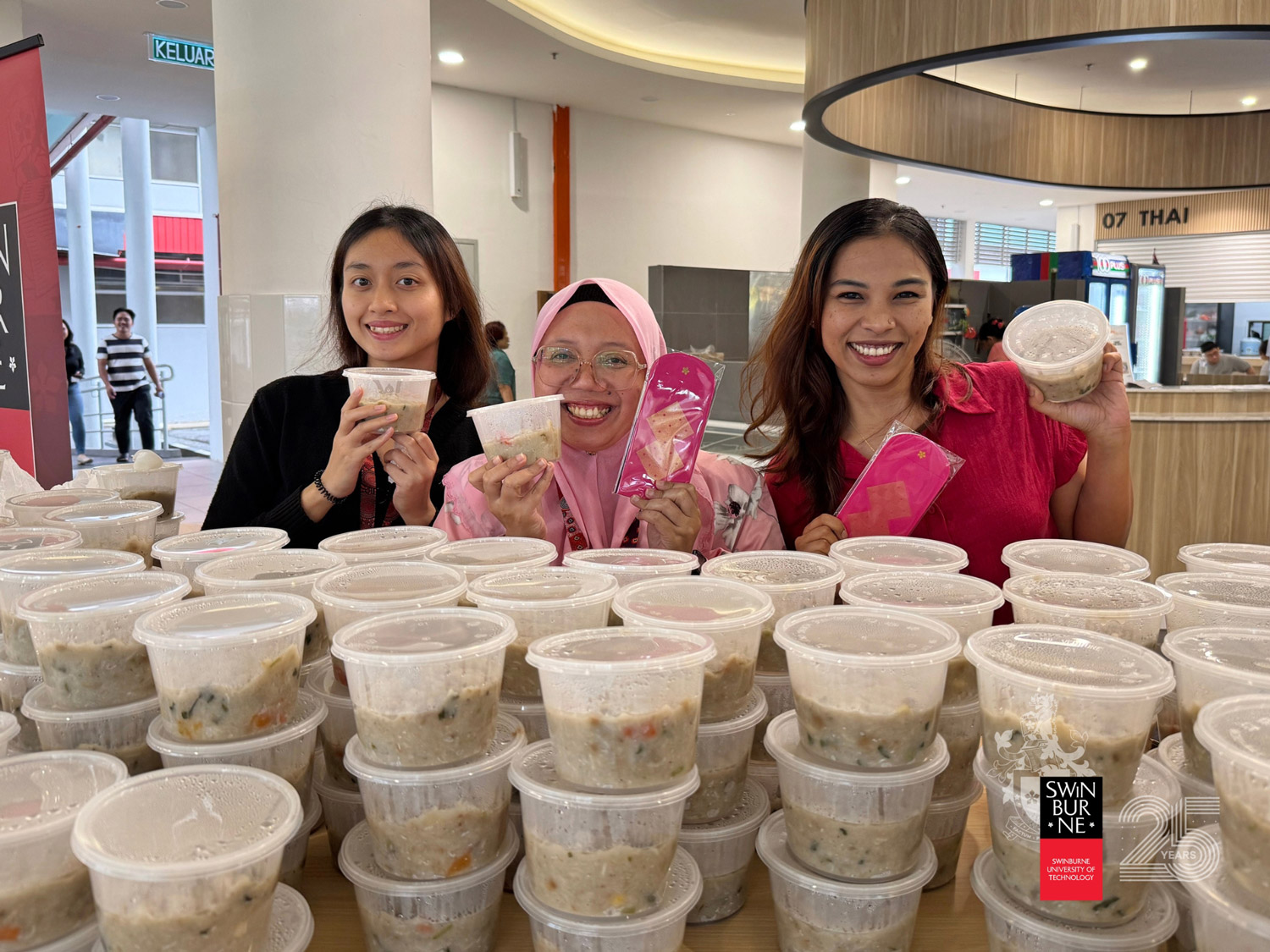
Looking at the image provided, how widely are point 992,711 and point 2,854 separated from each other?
42.7 inches

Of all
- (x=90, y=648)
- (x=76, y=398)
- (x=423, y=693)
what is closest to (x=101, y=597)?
(x=90, y=648)

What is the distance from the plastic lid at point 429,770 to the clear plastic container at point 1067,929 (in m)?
0.60

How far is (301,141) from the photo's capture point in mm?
3738

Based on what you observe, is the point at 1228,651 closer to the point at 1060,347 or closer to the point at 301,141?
the point at 1060,347

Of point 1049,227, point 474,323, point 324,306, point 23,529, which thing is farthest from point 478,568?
point 1049,227

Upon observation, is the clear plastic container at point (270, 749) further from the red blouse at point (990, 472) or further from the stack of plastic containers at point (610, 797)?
the red blouse at point (990, 472)

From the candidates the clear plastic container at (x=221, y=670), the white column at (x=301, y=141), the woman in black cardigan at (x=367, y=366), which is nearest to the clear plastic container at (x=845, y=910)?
the clear plastic container at (x=221, y=670)

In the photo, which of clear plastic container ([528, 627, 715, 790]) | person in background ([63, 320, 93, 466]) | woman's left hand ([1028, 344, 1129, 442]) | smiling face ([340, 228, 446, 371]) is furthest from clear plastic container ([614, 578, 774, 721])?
person in background ([63, 320, 93, 466])

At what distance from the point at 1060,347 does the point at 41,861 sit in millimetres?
1940

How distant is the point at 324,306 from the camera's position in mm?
3881

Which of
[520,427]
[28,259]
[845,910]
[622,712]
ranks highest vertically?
[28,259]

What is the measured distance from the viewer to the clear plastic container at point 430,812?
1.11 m

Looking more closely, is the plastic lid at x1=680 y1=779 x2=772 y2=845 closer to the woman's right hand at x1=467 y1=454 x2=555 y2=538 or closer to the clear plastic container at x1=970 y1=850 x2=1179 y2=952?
the clear plastic container at x1=970 y1=850 x2=1179 y2=952

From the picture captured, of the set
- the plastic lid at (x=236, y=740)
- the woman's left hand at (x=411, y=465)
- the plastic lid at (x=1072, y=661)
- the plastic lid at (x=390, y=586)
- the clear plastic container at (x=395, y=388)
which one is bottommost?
the plastic lid at (x=236, y=740)
